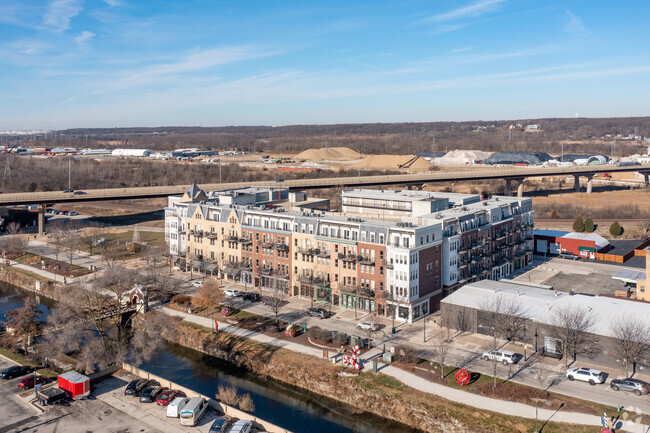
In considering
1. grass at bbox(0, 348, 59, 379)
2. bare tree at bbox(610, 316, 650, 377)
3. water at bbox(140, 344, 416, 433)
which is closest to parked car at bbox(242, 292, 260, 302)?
water at bbox(140, 344, 416, 433)

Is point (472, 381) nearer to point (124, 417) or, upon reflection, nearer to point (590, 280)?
point (124, 417)

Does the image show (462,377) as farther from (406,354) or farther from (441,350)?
(406,354)

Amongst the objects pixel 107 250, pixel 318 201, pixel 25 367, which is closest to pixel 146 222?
pixel 107 250

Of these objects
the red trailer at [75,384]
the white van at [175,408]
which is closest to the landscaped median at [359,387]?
the white van at [175,408]

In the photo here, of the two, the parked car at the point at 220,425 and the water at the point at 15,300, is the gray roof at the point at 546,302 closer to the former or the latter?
the parked car at the point at 220,425

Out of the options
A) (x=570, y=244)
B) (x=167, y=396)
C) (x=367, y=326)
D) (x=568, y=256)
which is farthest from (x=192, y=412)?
(x=570, y=244)
